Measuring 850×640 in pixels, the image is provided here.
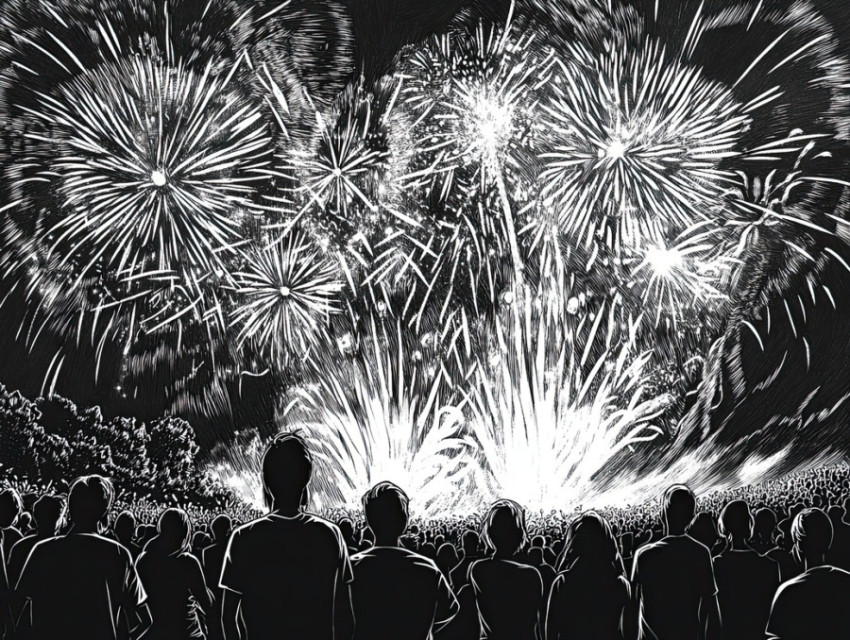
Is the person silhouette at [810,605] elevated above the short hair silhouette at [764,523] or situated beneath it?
elevated above

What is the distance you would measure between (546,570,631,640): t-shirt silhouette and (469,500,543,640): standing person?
9 centimetres

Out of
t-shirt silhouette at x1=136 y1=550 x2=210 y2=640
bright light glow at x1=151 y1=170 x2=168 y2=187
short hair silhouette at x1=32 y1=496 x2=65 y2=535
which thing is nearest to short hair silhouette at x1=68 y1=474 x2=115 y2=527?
short hair silhouette at x1=32 y1=496 x2=65 y2=535

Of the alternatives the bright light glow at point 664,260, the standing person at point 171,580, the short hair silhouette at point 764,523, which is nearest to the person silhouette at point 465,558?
the standing person at point 171,580

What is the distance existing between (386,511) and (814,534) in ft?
5.48

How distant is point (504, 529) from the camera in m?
3.18

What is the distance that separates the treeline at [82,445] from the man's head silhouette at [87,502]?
20.7 feet

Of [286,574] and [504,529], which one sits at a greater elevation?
[286,574]

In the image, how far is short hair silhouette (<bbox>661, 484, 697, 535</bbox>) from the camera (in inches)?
131

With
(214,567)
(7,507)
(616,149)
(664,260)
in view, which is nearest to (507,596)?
(214,567)

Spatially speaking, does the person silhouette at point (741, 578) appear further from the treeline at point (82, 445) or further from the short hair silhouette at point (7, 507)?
the treeline at point (82, 445)

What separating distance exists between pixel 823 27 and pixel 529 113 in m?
3.45

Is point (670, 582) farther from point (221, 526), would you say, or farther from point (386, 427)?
point (386, 427)

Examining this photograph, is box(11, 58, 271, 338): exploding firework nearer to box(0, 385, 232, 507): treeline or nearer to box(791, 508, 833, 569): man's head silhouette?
box(0, 385, 232, 507): treeline

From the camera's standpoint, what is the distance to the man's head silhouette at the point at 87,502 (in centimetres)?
298
